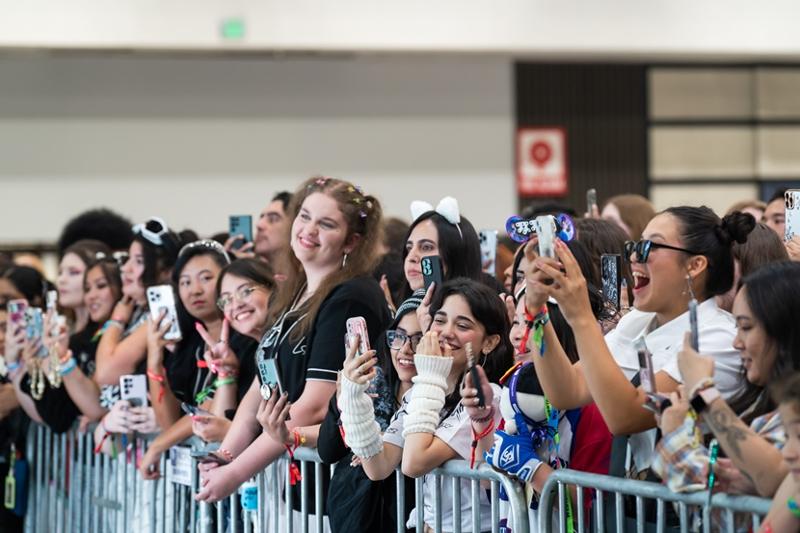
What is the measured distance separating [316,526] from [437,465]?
0.66m

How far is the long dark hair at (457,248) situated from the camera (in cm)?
418

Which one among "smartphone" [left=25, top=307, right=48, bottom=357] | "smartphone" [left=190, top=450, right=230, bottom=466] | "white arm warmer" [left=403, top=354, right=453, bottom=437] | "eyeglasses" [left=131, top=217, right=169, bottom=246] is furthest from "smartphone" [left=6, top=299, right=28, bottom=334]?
"white arm warmer" [left=403, top=354, right=453, bottom=437]

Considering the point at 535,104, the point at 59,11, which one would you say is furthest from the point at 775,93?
the point at 59,11

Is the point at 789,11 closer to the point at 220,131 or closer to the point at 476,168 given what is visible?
the point at 476,168

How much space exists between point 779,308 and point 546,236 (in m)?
0.55

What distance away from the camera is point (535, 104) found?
12.8 m

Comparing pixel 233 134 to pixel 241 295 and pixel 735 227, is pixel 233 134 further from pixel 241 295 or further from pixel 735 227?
pixel 735 227

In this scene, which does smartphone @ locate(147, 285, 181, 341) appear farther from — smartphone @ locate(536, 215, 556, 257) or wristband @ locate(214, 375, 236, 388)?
smartphone @ locate(536, 215, 556, 257)

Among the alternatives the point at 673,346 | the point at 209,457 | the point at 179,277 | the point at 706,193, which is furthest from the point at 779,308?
the point at 706,193

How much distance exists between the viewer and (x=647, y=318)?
3299 millimetres

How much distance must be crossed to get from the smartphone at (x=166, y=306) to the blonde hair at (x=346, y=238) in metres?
0.69

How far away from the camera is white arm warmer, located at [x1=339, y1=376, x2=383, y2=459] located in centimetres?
345

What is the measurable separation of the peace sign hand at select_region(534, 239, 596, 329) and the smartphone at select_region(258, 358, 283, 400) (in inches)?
51.1

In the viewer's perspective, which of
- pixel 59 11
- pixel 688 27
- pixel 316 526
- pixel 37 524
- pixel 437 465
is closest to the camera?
pixel 437 465
